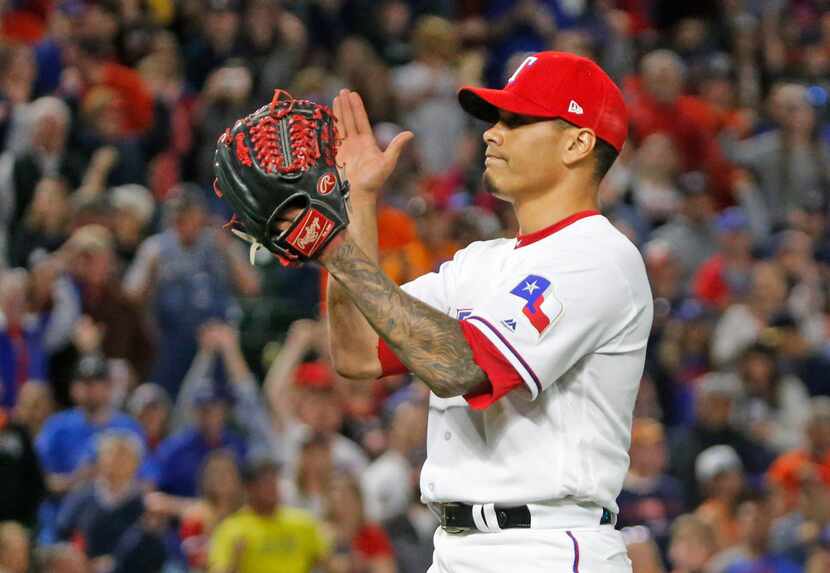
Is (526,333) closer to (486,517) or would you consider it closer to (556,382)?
(556,382)

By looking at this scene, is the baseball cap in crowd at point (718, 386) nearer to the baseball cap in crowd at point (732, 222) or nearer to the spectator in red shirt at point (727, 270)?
the spectator in red shirt at point (727, 270)

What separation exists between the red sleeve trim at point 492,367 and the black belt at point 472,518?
0.29 meters

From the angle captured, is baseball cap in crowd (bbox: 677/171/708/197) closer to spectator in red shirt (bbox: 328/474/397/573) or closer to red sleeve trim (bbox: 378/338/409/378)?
spectator in red shirt (bbox: 328/474/397/573)

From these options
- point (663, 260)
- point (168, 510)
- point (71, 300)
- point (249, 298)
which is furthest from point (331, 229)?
point (663, 260)

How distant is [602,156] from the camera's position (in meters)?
3.67

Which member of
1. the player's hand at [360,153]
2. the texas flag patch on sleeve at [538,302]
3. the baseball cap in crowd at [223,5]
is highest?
the player's hand at [360,153]

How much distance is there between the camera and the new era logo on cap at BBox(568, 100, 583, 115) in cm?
359

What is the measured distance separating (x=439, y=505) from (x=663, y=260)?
713 centimetres

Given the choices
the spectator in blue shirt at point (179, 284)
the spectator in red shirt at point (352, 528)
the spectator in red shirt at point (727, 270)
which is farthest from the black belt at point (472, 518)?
the spectator in red shirt at point (727, 270)

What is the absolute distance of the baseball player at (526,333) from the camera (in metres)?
3.26

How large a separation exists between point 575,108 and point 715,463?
5421mm

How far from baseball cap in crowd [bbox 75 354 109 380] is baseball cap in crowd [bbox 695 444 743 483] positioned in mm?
3333

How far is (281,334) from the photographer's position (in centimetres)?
968

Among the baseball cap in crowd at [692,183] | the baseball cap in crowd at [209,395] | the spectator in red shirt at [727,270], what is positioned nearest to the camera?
the baseball cap in crowd at [209,395]
